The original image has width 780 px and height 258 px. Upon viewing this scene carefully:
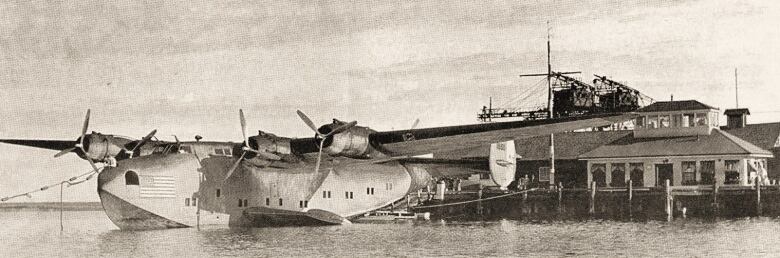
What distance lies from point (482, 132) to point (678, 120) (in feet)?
74.6

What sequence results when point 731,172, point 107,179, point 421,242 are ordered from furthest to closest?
point 731,172
point 107,179
point 421,242

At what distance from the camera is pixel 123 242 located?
24.9m

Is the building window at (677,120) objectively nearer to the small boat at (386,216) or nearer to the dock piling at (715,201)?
the dock piling at (715,201)

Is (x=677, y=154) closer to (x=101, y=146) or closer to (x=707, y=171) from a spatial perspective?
(x=707, y=171)

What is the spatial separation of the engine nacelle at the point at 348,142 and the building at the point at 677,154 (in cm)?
2160

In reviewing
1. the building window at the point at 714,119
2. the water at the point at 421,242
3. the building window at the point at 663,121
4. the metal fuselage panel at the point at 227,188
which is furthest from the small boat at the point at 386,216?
the building window at the point at 714,119

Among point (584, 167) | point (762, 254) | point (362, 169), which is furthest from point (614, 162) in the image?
point (762, 254)

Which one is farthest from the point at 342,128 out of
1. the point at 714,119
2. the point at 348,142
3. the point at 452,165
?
the point at 714,119

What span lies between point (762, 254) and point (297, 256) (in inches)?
417

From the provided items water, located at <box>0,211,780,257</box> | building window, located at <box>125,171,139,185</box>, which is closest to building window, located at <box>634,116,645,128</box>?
water, located at <box>0,211,780,257</box>

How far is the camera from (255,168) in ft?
102

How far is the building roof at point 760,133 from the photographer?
48094 mm

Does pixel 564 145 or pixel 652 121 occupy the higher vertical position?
pixel 652 121

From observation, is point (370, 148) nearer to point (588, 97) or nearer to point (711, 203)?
point (711, 203)
